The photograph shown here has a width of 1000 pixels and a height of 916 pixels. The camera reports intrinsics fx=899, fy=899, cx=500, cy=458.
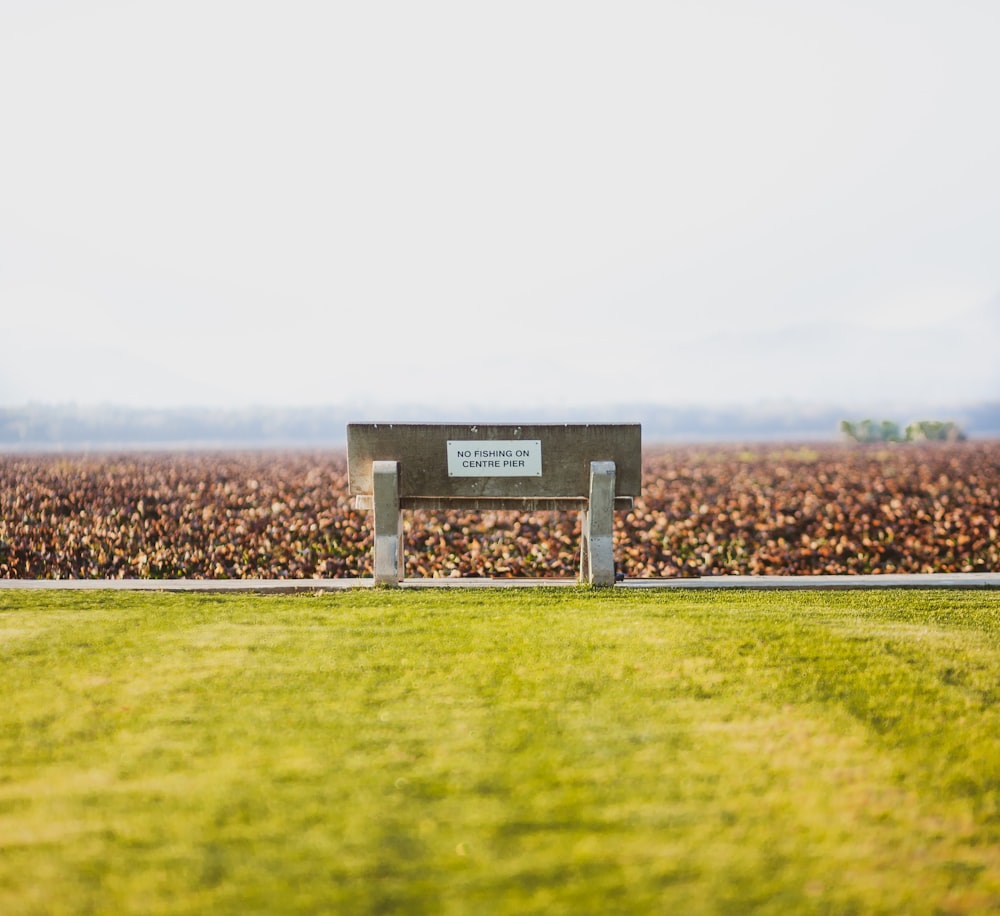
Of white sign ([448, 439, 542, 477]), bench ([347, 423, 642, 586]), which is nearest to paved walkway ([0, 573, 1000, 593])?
bench ([347, 423, 642, 586])

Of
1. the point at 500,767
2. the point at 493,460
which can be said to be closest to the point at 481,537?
the point at 493,460

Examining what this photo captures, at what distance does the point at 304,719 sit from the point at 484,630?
5.17ft

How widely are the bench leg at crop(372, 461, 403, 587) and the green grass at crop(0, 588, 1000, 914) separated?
4.92 feet

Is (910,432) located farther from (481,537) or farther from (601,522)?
(601,522)

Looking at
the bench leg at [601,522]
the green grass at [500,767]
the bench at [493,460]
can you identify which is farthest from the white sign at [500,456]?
the green grass at [500,767]

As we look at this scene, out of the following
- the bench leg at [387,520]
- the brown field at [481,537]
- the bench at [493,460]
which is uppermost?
the bench at [493,460]

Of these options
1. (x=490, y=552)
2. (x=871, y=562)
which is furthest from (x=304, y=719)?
(x=871, y=562)

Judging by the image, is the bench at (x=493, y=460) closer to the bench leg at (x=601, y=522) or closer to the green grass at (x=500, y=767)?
the bench leg at (x=601, y=522)

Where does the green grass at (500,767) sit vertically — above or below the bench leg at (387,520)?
below

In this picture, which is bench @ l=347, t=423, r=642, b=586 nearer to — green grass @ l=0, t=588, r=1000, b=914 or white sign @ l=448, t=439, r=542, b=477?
white sign @ l=448, t=439, r=542, b=477

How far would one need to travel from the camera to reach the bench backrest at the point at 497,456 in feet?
22.0

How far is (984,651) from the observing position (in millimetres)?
4480

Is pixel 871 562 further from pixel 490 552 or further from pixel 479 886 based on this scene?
pixel 479 886

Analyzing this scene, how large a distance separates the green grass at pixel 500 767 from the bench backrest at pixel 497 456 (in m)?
1.84
